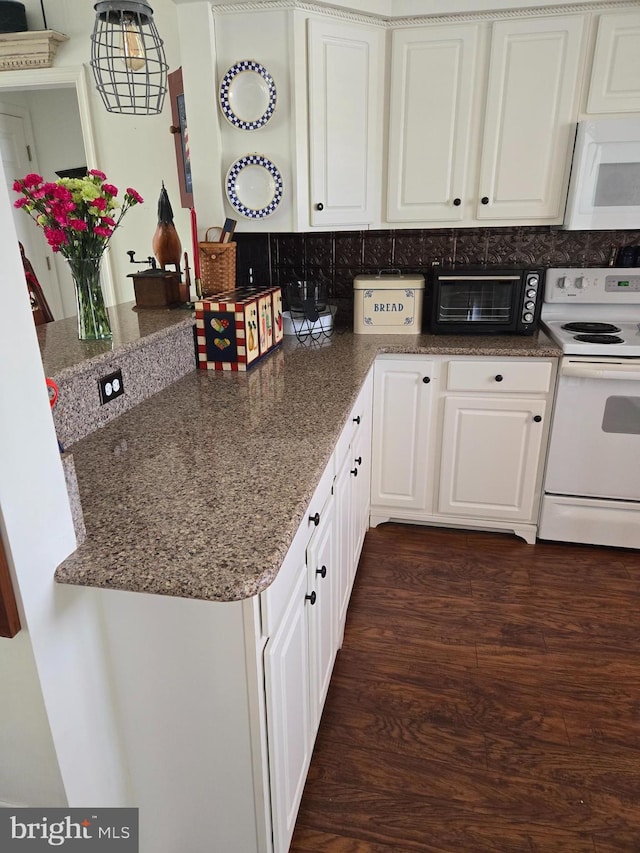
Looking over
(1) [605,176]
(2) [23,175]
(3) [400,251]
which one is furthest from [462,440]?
(2) [23,175]

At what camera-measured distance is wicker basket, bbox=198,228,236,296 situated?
227 centimetres

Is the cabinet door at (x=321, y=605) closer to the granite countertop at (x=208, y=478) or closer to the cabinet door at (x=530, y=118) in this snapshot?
the granite countertop at (x=208, y=478)

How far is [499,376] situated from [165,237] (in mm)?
1477

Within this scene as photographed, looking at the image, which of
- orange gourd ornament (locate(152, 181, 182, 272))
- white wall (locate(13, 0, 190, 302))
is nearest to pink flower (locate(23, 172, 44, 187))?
orange gourd ornament (locate(152, 181, 182, 272))

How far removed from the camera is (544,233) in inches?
109

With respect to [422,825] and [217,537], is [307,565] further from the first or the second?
[422,825]

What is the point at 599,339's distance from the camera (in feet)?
7.77

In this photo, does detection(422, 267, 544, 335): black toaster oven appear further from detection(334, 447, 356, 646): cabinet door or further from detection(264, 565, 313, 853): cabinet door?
detection(264, 565, 313, 853): cabinet door

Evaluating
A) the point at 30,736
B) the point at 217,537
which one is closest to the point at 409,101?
the point at 217,537

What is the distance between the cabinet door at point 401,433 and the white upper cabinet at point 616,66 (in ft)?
4.14

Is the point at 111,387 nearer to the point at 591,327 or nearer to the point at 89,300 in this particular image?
the point at 89,300

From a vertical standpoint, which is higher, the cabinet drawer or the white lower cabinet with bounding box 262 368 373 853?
the cabinet drawer

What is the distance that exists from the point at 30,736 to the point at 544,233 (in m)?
2.82

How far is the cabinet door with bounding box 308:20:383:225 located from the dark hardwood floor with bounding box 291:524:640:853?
62.3 inches
